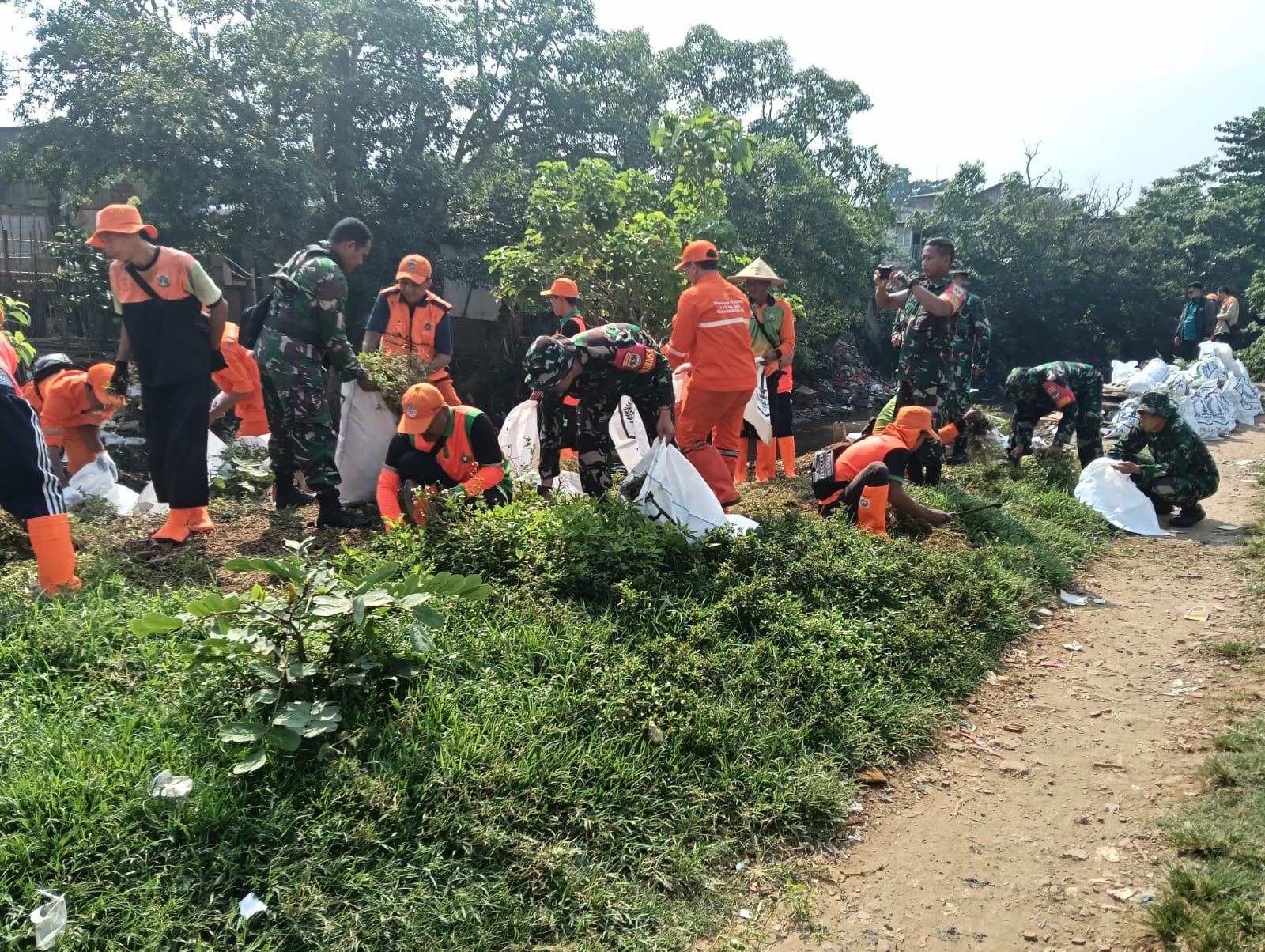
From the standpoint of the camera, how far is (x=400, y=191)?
51.3 feet

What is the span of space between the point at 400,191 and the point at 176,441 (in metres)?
12.1

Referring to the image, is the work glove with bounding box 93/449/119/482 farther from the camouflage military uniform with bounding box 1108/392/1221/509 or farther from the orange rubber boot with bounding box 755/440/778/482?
the camouflage military uniform with bounding box 1108/392/1221/509

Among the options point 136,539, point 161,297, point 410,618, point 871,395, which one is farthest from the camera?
point 871,395

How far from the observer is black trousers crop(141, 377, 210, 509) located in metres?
4.76

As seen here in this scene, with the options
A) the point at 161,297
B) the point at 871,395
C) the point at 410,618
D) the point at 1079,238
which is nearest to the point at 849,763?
the point at 410,618

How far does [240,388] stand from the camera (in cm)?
666

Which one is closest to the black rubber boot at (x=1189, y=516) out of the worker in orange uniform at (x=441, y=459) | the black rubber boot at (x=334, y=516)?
the worker in orange uniform at (x=441, y=459)

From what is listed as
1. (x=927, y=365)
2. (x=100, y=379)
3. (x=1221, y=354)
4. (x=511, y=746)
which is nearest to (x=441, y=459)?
(x=511, y=746)

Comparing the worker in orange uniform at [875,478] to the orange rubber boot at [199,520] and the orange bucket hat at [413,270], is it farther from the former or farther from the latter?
the orange rubber boot at [199,520]

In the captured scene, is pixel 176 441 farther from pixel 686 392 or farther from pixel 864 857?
pixel 864 857

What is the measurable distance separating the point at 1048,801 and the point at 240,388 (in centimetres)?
609

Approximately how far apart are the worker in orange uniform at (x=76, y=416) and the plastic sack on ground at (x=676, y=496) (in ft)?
13.3

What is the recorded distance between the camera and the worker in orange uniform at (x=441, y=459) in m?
4.59

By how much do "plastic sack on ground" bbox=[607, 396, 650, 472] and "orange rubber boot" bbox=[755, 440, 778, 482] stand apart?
2176 millimetres
